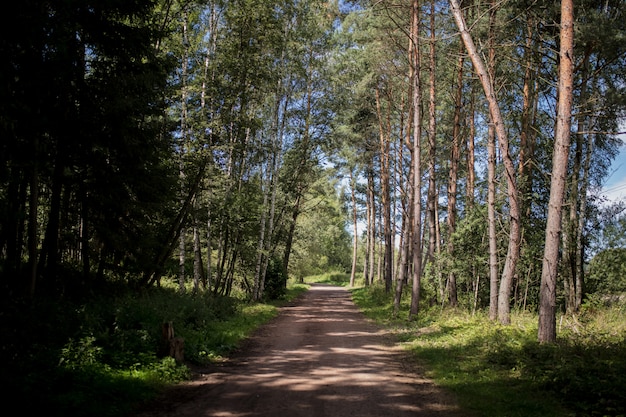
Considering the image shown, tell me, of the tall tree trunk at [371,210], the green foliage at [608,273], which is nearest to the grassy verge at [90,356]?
the green foliage at [608,273]

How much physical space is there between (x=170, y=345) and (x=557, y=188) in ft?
25.2

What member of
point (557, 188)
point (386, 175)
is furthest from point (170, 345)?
point (386, 175)

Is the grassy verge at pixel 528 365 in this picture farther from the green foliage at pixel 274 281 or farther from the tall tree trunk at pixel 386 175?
the tall tree trunk at pixel 386 175

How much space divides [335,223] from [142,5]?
4379 cm

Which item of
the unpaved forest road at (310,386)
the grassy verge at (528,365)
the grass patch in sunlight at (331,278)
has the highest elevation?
the grassy verge at (528,365)

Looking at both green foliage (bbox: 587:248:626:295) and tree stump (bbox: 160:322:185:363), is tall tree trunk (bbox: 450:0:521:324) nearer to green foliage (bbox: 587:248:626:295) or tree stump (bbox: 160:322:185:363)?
green foliage (bbox: 587:248:626:295)

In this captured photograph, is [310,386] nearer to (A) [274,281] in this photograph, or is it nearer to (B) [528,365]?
(B) [528,365]

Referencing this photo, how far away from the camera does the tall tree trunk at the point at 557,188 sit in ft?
25.8

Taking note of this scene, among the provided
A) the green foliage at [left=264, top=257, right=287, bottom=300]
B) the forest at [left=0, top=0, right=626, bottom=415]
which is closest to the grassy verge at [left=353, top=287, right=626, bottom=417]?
the forest at [left=0, top=0, right=626, bottom=415]

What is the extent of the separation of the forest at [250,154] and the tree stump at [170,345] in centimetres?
24

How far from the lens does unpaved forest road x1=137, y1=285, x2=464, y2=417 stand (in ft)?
17.4

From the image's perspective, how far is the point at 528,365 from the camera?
22.5 ft

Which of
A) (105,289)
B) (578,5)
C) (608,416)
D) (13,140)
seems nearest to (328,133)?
(578,5)

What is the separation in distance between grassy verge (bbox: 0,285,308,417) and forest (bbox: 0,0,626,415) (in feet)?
0.15
